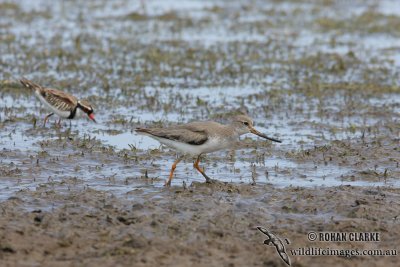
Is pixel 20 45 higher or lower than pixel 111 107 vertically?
higher

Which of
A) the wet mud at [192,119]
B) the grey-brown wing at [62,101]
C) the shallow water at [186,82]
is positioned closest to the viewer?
the wet mud at [192,119]

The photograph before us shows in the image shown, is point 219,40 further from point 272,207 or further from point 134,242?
point 134,242

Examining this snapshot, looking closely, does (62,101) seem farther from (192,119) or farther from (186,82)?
(186,82)

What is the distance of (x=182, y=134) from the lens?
9898 millimetres

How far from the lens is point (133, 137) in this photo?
41.9 feet

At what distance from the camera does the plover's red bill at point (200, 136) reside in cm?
983

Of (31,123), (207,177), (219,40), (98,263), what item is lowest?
(98,263)

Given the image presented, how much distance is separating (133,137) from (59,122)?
1.60m

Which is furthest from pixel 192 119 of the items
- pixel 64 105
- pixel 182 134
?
pixel 182 134

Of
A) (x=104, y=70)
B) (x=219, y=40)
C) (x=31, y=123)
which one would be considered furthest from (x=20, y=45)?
(x=31, y=123)

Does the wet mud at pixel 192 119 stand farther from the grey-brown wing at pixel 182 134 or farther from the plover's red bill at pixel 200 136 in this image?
the grey-brown wing at pixel 182 134

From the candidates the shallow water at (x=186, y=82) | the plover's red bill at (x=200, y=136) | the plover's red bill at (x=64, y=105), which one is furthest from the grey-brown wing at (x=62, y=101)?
the plover's red bill at (x=200, y=136)

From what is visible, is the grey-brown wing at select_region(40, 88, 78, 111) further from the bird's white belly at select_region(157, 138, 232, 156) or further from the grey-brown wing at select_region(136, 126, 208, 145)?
the bird's white belly at select_region(157, 138, 232, 156)

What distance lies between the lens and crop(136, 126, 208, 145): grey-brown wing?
9.83 metres
